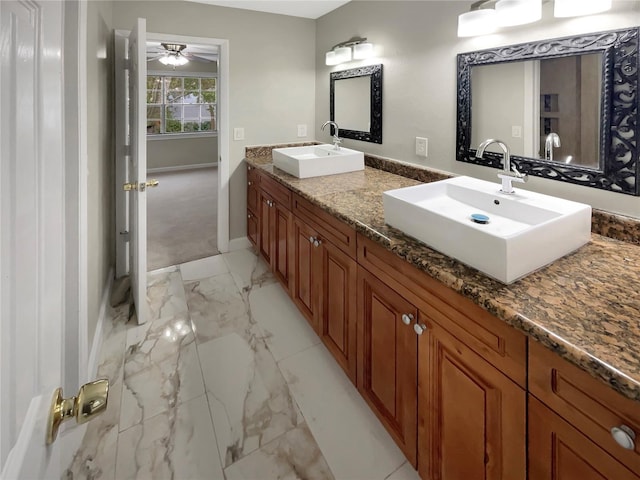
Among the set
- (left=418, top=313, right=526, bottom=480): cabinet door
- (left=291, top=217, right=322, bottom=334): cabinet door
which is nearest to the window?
(left=291, top=217, right=322, bottom=334): cabinet door

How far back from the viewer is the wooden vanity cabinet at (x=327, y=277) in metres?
1.56

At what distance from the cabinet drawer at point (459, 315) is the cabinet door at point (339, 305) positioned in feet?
0.81

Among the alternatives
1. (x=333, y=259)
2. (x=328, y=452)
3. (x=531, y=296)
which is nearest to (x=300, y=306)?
(x=333, y=259)

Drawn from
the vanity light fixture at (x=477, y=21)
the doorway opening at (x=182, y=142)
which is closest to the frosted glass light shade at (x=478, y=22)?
the vanity light fixture at (x=477, y=21)

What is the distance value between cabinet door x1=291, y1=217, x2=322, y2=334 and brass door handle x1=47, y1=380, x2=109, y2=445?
4.35 ft

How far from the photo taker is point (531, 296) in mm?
856

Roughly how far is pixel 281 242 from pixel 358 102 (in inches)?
48.7

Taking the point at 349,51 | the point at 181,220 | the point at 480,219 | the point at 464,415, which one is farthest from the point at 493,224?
the point at 181,220

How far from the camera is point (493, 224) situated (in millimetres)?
1306

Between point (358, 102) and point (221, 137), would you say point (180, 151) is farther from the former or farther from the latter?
point (358, 102)

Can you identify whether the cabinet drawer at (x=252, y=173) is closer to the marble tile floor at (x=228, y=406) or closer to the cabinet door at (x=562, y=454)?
the marble tile floor at (x=228, y=406)

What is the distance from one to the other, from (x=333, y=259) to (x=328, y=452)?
2.64ft

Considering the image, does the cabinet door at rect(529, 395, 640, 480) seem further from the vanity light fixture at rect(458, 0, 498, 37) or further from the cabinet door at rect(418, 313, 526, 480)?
the vanity light fixture at rect(458, 0, 498, 37)

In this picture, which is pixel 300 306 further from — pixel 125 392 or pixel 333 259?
pixel 125 392
